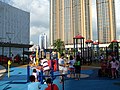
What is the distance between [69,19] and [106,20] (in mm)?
22218

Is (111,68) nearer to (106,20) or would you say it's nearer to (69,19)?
(106,20)

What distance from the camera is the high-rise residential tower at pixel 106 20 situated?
104m

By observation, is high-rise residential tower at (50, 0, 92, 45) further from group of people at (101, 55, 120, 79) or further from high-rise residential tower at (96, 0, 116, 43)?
group of people at (101, 55, 120, 79)

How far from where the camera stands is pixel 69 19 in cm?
11669

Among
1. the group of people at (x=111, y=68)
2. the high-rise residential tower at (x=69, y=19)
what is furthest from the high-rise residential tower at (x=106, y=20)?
the group of people at (x=111, y=68)

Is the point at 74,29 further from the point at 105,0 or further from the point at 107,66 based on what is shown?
the point at 107,66

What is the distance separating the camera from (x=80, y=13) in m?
111

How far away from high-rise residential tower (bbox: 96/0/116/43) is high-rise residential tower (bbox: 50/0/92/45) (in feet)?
19.1

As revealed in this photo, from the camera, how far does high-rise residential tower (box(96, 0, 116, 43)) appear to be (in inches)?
4114

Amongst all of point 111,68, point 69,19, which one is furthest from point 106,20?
point 111,68

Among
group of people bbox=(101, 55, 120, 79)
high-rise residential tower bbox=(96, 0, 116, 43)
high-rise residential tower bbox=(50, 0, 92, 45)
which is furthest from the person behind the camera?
high-rise residential tower bbox=(50, 0, 92, 45)

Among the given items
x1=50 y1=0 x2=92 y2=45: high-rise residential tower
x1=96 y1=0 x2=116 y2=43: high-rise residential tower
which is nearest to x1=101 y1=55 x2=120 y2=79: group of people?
x1=96 y1=0 x2=116 y2=43: high-rise residential tower

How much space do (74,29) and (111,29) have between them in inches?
822

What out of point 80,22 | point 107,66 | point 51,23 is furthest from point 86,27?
point 107,66
